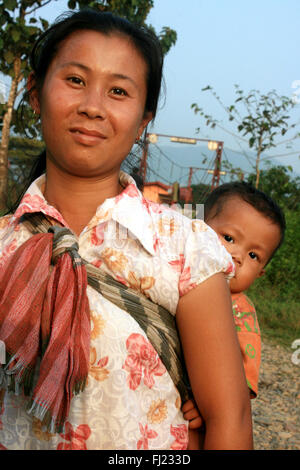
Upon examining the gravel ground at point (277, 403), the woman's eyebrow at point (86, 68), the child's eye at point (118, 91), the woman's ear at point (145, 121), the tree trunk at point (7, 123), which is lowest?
the gravel ground at point (277, 403)

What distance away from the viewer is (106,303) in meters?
1.25

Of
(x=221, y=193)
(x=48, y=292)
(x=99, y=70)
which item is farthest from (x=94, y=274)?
(x=221, y=193)

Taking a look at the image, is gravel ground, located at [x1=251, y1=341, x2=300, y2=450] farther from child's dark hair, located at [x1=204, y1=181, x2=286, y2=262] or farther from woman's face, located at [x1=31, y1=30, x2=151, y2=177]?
A: woman's face, located at [x1=31, y1=30, x2=151, y2=177]

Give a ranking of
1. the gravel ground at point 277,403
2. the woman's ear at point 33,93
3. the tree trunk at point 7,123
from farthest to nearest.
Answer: the tree trunk at point 7,123 → the gravel ground at point 277,403 → the woman's ear at point 33,93

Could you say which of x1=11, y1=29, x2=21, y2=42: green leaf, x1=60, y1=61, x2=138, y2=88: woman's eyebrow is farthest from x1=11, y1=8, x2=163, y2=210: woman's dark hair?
x1=11, y1=29, x2=21, y2=42: green leaf

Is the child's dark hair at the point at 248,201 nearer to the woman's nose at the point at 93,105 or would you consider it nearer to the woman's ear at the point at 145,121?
the woman's ear at the point at 145,121

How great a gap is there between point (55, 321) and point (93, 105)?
56 centimetres

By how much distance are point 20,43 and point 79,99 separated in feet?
15.2

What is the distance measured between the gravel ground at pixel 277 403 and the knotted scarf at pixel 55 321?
268 cm

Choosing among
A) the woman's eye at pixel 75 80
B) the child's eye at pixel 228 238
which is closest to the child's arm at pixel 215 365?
the woman's eye at pixel 75 80

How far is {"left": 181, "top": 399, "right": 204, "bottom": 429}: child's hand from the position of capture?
125 cm

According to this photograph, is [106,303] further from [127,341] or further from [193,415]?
[193,415]

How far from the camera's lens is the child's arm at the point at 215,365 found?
120cm

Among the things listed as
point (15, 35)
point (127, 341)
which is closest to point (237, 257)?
point (127, 341)
